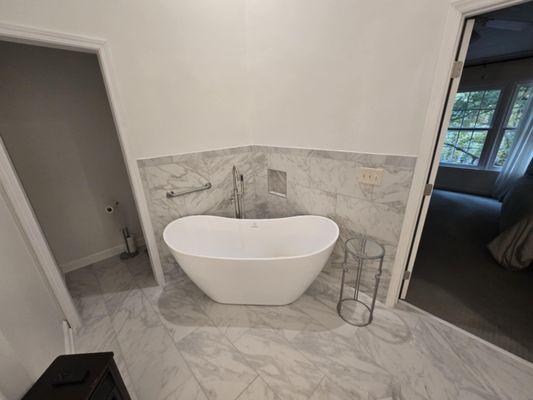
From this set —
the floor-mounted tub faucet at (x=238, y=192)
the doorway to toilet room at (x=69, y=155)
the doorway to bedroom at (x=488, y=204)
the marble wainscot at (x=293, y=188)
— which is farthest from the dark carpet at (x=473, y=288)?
the doorway to toilet room at (x=69, y=155)

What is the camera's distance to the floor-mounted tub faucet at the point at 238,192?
2348 mm

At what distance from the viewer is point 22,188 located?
55.5 inches

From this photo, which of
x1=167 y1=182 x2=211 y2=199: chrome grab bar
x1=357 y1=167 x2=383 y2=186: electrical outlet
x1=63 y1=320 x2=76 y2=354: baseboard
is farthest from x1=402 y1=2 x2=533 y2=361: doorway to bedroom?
x1=63 y1=320 x2=76 y2=354: baseboard

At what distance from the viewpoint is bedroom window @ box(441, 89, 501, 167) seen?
13.1 feet

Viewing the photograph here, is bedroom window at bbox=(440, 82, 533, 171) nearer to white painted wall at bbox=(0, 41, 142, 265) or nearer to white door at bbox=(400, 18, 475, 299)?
white door at bbox=(400, 18, 475, 299)

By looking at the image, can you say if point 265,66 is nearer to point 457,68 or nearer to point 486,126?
point 457,68

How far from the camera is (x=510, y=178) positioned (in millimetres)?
3664

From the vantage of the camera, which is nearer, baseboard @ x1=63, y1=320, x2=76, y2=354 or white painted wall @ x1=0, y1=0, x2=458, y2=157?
white painted wall @ x1=0, y1=0, x2=458, y2=157

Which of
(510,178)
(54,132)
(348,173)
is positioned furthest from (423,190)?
(510,178)

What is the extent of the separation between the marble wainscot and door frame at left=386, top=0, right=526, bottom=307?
Answer: 2.0 inches

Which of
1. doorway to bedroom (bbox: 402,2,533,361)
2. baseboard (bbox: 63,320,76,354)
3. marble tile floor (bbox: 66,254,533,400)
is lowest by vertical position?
marble tile floor (bbox: 66,254,533,400)

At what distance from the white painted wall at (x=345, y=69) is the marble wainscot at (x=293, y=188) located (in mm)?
133

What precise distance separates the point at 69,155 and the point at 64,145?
0.10 metres

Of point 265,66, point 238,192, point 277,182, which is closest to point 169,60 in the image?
point 265,66
